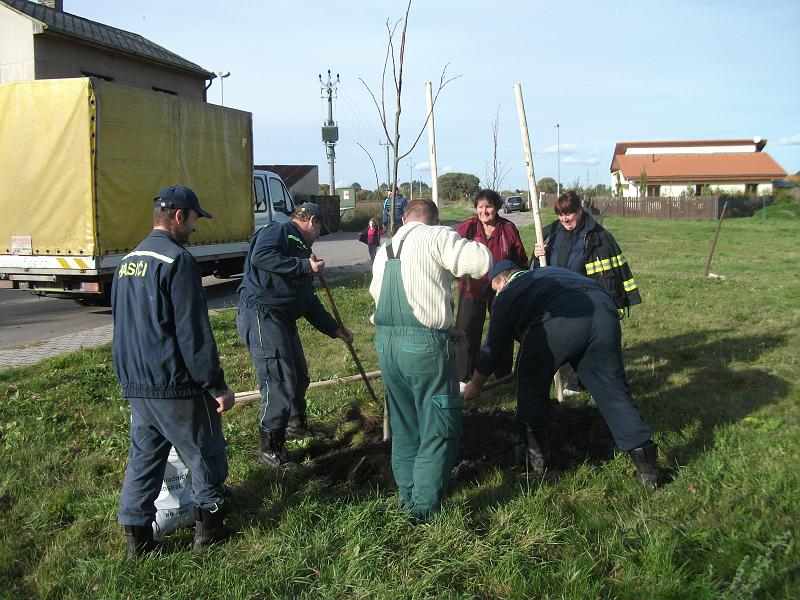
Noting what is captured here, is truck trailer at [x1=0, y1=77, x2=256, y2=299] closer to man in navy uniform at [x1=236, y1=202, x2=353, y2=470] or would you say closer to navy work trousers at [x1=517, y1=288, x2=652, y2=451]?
man in navy uniform at [x1=236, y1=202, x2=353, y2=470]

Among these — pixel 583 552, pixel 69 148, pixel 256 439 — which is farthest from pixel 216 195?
pixel 583 552

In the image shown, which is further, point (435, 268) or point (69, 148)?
point (69, 148)

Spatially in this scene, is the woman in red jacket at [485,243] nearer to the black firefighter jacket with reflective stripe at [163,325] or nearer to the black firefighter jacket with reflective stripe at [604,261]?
the black firefighter jacket with reflective stripe at [604,261]

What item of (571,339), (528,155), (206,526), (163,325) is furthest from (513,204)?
(163,325)

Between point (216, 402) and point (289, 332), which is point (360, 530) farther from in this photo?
point (289, 332)

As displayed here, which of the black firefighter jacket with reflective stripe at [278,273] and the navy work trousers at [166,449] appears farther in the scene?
the black firefighter jacket with reflective stripe at [278,273]

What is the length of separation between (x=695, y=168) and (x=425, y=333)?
2387 inches

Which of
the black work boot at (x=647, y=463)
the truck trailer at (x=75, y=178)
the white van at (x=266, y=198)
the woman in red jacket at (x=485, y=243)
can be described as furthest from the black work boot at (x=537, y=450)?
the white van at (x=266, y=198)

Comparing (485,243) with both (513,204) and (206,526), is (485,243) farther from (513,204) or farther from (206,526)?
(513,204)

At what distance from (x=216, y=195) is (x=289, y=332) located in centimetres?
833

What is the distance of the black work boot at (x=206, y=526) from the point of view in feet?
11.3

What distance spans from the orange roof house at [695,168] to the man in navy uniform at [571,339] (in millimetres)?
51434

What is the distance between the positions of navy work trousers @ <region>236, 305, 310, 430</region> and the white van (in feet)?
31.7

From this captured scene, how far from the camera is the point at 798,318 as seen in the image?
9.94 m
